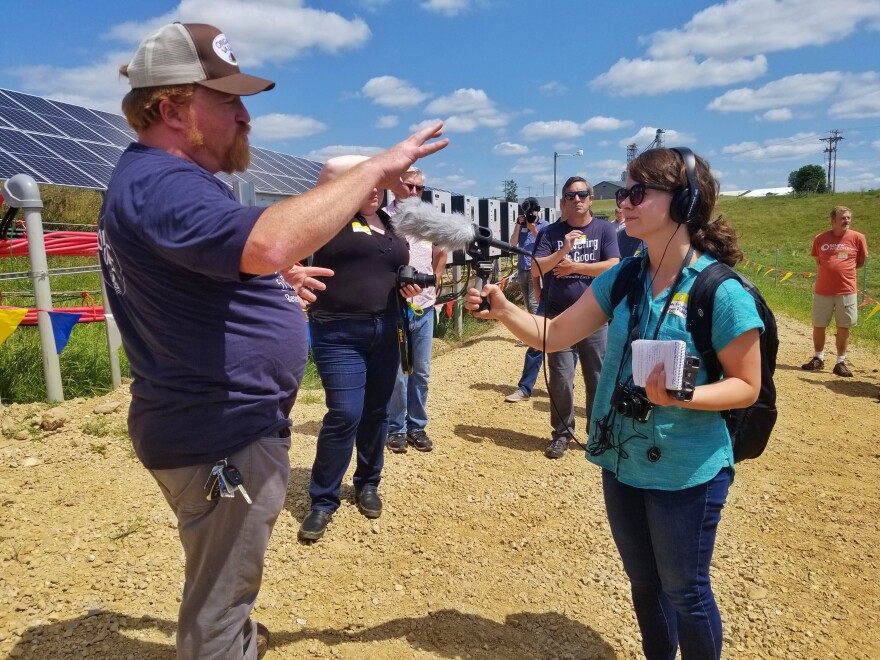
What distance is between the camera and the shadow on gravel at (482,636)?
289cm

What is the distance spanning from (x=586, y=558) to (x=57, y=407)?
4.34 m

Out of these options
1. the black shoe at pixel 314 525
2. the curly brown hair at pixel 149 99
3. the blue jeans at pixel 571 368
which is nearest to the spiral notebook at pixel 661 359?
the curly brown hair at pixel 149 99

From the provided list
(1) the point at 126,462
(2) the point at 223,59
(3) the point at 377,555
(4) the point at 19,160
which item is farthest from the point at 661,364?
(4) the point at 19,160

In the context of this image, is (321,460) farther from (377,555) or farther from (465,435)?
(465,435)

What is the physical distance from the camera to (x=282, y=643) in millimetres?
2891

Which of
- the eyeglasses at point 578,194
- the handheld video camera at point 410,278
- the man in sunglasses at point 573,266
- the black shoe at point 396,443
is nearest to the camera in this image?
the handheld video camera at point 410,278

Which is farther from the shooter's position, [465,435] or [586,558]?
[465,435]

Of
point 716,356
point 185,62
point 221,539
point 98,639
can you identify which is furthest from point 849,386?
point 185,62

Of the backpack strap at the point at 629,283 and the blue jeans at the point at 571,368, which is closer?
the backpack strap at the point at 629,283

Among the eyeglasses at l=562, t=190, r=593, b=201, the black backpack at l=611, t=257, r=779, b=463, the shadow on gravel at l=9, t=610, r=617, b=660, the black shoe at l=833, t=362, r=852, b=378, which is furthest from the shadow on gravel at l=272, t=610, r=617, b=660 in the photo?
the black shoe at l=833, t=362, r=852, b=378

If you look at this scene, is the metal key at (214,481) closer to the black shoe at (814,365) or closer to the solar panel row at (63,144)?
the solar panel row at (63,144)

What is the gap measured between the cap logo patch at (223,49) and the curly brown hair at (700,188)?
4.56ft

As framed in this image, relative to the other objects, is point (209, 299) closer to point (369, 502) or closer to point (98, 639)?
point (98, 639)

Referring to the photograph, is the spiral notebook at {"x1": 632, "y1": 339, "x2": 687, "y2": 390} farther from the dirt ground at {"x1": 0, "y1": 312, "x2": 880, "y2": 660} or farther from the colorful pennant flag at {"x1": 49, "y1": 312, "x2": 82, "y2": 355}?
the colorful pennant flag at {"x1": 49, "y1": 312, "x2": 82, "y2": 355}
